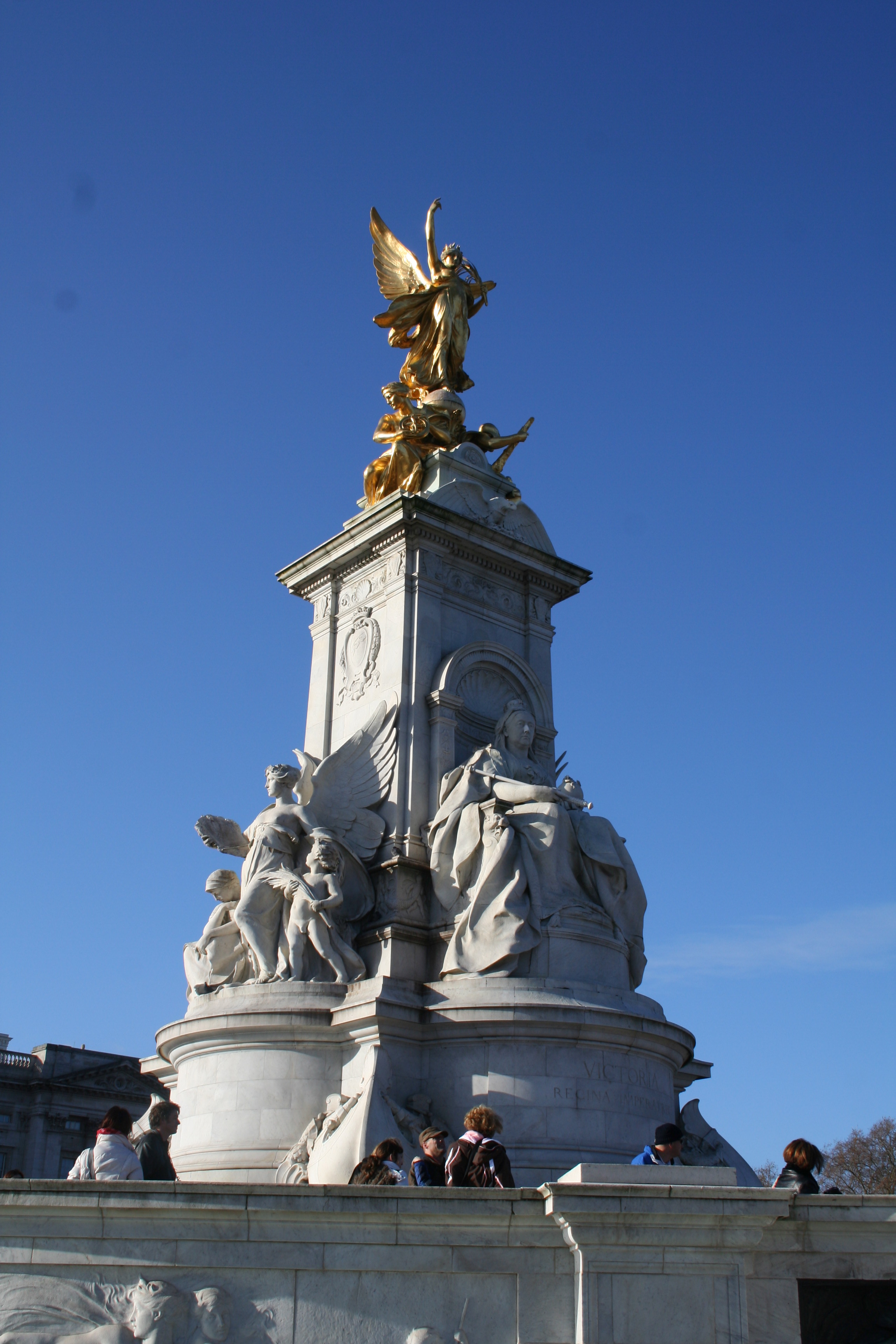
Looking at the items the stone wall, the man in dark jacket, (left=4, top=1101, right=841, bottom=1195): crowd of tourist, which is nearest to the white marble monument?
the stone wall

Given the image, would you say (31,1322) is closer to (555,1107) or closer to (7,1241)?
(7,1241)

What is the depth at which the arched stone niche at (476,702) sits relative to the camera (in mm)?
18000

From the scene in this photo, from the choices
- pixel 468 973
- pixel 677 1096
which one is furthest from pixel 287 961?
pixel 677 1096

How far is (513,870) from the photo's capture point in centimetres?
1612

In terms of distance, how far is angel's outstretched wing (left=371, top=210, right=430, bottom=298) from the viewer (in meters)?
22.0

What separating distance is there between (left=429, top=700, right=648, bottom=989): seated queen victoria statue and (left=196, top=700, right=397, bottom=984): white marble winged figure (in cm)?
90

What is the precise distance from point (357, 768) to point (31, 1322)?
35.1 ft

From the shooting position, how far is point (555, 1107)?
14.5m

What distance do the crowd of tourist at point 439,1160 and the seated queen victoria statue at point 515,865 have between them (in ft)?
20.4

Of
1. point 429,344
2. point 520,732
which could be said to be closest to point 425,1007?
point 520,732

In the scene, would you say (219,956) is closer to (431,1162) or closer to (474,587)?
(474,587)

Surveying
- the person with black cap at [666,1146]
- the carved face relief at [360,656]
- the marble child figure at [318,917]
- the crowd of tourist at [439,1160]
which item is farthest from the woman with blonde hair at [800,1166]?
the carved face relief at [360,656]

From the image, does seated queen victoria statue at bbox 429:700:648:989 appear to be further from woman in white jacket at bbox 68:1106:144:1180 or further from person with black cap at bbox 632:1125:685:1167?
woman in white jacket at bbox 68:1106:144:1180

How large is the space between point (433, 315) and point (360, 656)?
6.05 meters
